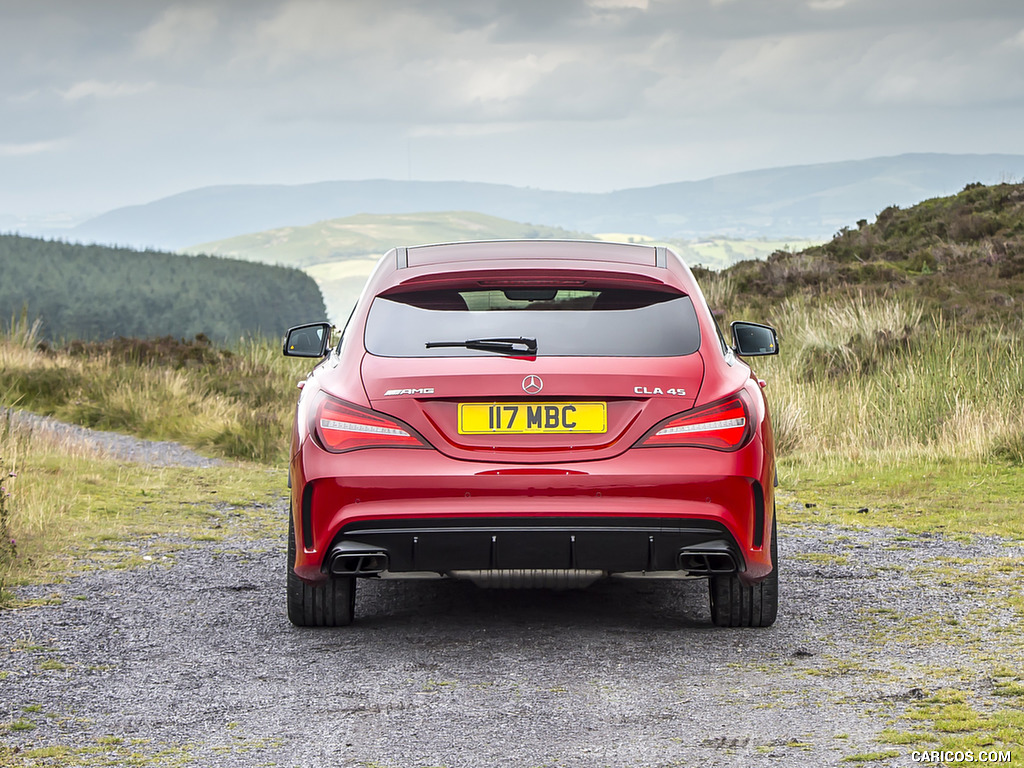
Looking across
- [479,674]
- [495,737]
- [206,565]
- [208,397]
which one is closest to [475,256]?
[479,674]

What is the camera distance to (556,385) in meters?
4.92

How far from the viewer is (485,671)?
4.94 metres

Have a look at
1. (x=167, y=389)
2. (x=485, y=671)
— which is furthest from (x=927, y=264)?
(x=485, y=671)

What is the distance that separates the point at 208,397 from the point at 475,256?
1434 centimetres

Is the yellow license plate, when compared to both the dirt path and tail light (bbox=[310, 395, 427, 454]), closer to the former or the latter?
tail light (bbox=[310, 395, 427, 454])

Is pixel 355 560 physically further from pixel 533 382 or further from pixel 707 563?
pixel 707 563

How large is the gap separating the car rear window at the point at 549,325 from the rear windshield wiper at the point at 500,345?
0.02 m

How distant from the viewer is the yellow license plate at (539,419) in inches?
194

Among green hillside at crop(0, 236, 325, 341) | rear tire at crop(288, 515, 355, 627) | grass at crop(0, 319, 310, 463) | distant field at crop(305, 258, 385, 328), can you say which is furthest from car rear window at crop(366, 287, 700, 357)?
distant field at crop(305, 258, 385, 328)

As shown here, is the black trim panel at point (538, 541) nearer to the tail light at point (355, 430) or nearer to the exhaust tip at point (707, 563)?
the exhaust tip at point (707, 563)

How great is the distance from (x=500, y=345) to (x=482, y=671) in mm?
1288

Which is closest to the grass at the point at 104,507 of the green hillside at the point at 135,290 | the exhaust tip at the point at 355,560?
the exhaust tip at the point at 355,560

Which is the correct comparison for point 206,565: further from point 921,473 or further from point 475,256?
point 921,473

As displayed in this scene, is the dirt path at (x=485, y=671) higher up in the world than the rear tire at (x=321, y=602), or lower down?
lower down
